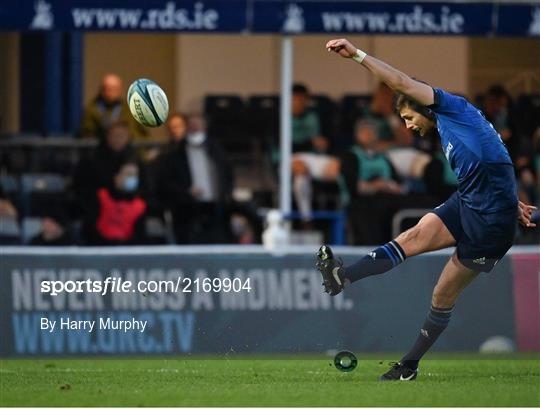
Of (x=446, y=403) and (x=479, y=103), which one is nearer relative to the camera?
(x=446, y=403)

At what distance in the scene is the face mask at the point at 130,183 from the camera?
664 inches

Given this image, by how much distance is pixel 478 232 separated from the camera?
36.6 ft

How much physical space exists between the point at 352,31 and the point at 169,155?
222 centimetres

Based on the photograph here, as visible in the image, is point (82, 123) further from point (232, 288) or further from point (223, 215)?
point (232, 288)

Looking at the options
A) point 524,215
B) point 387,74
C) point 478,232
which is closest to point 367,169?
point 524,215

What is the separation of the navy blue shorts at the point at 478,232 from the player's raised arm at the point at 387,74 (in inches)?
35.0

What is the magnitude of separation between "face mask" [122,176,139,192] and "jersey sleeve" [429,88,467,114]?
20.8ft

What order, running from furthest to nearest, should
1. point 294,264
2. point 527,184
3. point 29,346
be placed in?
1. point 527,184
2. point 294,264
3. point 29,346

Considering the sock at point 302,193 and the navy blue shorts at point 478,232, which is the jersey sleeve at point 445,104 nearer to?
the navy blue shorts at point 478,232

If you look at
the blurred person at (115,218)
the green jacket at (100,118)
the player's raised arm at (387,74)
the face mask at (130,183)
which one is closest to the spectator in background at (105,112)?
the green jacket at (100,118)

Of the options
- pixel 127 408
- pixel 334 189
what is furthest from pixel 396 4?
pixel 127 408

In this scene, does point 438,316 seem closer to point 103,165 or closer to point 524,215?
point 524,215

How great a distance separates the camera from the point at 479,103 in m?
19.6

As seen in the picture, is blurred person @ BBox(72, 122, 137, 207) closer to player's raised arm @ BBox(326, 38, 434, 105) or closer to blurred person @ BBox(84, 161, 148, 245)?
blurred person @ BBox(84, 161, 148, 245)
